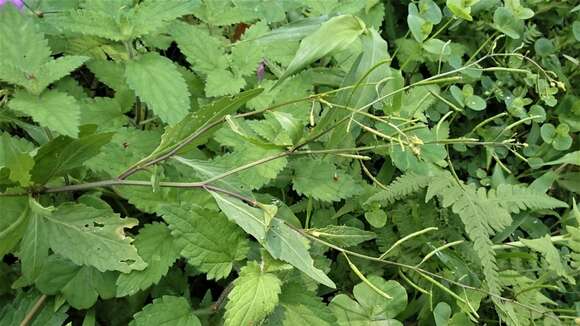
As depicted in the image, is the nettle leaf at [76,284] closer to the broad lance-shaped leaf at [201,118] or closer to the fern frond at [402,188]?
the broad lance-shaped leaf at [201,118]

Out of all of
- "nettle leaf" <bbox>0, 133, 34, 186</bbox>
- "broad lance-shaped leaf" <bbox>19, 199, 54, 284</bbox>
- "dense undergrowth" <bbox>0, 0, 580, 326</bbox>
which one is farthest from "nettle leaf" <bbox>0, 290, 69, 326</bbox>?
"nettle leaf" <bbox>0, 133, 34, 186</bbox>

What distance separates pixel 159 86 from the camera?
1048 mm

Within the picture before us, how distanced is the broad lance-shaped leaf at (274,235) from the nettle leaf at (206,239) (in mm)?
46

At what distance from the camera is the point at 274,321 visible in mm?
895

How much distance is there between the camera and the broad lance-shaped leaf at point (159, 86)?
101cm

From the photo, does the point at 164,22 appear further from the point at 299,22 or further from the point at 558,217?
the point at 558,217


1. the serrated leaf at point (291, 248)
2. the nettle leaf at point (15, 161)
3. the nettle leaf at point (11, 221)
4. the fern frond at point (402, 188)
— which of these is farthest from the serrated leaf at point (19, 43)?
the fern frond at point (402, 188)

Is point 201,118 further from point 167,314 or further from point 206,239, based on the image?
point 167,314

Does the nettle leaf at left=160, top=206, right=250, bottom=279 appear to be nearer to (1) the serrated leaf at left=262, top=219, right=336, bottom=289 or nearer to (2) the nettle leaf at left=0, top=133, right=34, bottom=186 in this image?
(1) the serrated leaf at left=262, top=219, right=336, bottom=289

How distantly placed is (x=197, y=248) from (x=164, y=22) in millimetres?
469

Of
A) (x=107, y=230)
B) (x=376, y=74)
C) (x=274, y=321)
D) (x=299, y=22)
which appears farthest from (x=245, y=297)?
(x=299, y=22)

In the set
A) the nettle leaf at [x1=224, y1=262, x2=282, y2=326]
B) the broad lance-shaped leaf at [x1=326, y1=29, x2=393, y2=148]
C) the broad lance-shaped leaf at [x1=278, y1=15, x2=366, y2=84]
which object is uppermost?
the broad lance-shaped leaf at [x1=278, y1=15, x2=366, y2=84]

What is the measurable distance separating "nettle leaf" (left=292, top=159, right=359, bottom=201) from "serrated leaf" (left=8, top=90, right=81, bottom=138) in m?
0.41

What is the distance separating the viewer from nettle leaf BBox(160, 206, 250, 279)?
2.85ft
